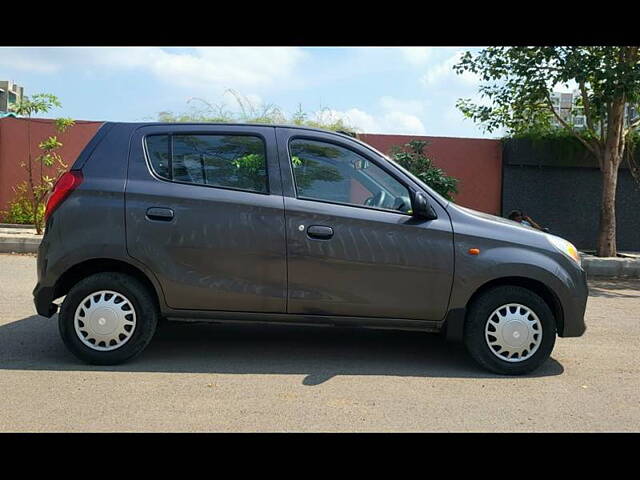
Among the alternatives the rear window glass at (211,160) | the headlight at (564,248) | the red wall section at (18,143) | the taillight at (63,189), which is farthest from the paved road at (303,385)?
the red wall section at (18,143)

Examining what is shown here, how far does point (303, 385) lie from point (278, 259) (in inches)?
37.3

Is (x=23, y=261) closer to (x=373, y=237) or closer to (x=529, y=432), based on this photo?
(x=373, y=237)

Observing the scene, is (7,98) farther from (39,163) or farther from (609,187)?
(609,187)

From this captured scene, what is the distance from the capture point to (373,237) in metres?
4.81

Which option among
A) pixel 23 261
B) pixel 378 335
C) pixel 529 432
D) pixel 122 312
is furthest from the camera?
pixel 23 261

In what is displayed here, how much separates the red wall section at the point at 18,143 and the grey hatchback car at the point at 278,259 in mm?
9975

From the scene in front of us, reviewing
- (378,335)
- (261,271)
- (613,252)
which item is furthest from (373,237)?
(613,252)

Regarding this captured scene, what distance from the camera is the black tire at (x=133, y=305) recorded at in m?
4.76

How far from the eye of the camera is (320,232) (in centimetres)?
479

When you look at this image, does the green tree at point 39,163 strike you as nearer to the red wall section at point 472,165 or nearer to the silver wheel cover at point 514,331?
the red wall section at point 472,165

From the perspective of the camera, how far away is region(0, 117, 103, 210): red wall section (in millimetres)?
13969

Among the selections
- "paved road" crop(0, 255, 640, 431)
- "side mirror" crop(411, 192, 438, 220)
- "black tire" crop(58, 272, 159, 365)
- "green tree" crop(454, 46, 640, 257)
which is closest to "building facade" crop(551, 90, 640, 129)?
"green tree" crop(454, 46, 640, 257)

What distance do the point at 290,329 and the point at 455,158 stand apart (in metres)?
9.01

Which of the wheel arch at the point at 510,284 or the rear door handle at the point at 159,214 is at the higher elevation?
the rear door handle at the point at 159,214
